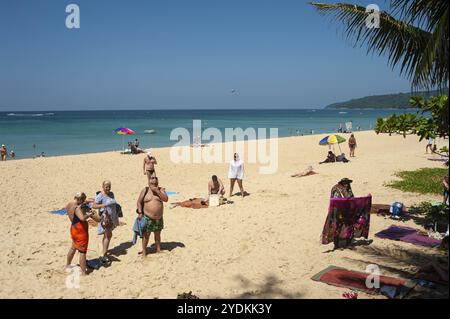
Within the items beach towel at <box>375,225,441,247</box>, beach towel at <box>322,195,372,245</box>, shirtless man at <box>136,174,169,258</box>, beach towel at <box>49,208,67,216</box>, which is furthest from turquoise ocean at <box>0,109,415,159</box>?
beach towel at <box>375,225,441,247</box>

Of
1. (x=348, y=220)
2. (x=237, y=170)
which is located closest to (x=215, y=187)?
(x=237, y=170)

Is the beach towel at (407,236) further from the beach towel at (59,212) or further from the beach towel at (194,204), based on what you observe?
the beach towel at (59,212)

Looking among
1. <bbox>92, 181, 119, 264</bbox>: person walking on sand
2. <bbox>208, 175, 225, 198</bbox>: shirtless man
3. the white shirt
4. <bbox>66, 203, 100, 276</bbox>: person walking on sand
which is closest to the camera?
<bbox>66, 203, 100, 276</bbox>: person walking on sand

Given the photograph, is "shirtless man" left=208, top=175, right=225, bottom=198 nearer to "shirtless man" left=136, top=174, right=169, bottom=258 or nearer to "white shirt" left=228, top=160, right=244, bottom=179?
"white shirt" left=228, top=160, right=244, bottom=179

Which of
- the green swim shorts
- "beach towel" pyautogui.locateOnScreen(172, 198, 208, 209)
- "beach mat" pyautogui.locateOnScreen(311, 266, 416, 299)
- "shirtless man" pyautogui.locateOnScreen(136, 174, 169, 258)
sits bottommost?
"beach mat" pyautogui.locateOnScreen(311, 266, 416, 299)

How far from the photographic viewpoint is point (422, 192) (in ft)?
35.3

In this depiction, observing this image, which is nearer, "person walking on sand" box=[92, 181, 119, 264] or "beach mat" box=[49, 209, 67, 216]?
"person walking on sand" box=[92, 181, 119, 264]

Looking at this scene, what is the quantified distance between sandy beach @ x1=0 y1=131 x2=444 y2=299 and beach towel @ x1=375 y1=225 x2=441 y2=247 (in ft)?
0.62

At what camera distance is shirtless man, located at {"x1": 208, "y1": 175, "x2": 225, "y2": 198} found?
10.3 meters

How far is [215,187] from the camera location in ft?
34.0

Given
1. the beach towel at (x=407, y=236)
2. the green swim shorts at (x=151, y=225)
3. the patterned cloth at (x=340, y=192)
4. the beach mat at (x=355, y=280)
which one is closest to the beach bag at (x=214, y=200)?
the green swim shorts at (x=151, y=225)

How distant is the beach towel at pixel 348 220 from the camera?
6430 millimetres

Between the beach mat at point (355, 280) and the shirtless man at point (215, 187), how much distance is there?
16.0 ft

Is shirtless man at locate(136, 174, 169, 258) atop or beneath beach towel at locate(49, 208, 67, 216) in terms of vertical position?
atop
